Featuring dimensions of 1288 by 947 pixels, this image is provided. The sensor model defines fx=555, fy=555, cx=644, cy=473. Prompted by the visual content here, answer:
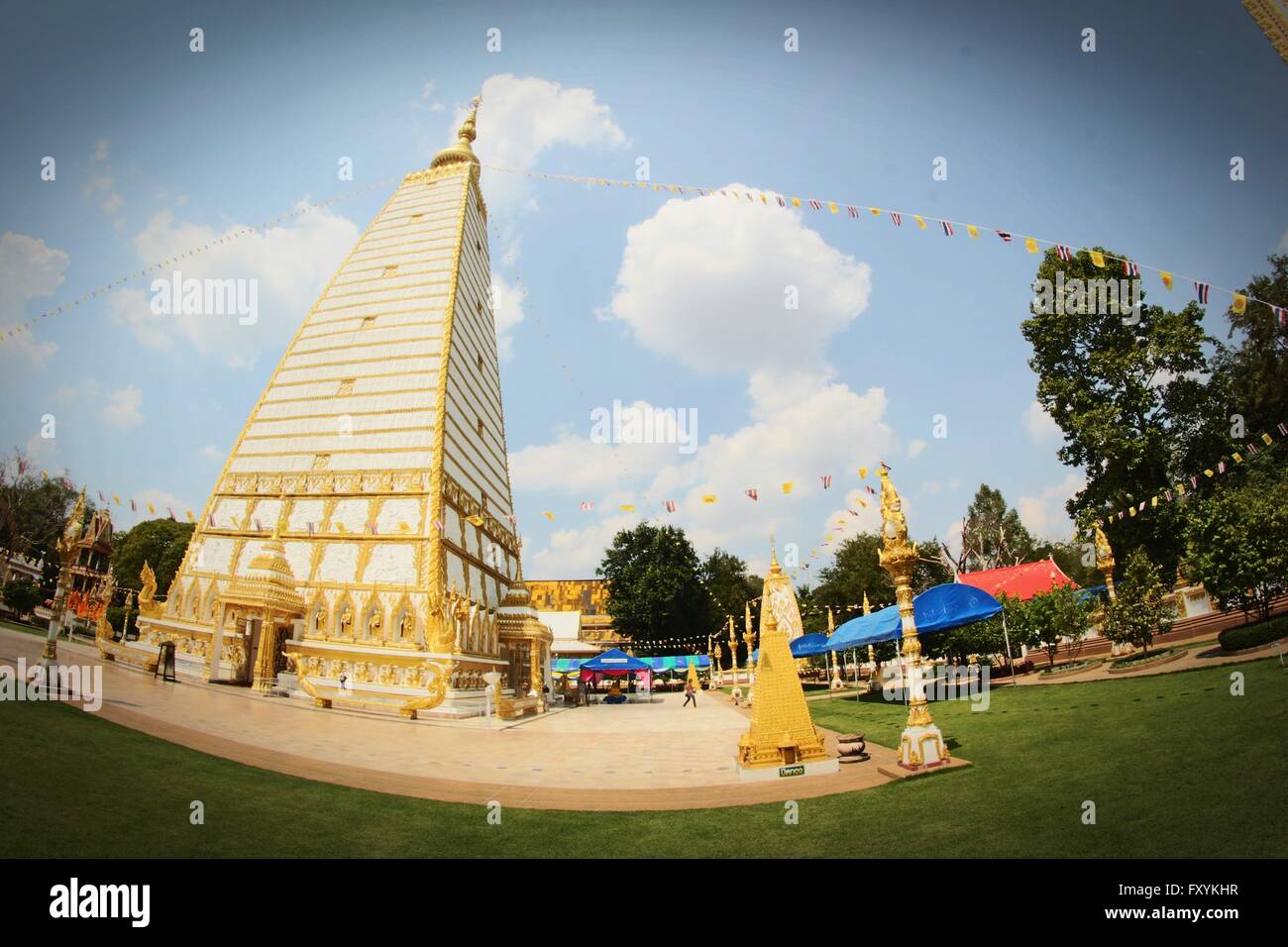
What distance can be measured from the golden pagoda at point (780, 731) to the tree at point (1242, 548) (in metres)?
13.0

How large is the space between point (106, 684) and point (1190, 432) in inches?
1424

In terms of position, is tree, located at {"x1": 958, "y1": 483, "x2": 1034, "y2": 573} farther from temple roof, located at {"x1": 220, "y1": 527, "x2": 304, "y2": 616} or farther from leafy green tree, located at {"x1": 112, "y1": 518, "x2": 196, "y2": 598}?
leafy green tree, located at {"x1": 112, "y1": 518, "x2": 196, "y2": 598}

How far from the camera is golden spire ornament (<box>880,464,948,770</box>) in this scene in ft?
27.9

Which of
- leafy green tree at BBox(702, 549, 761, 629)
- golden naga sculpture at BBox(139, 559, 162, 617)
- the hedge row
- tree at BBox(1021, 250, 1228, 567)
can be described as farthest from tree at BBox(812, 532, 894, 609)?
golden naga sculpture at BBox(139, 559, 162, 617)

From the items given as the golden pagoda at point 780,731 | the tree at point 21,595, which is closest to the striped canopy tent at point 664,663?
the golden pagoda at point 780,731

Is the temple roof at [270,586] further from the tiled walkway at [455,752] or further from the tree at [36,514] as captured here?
the tree at [36,514]

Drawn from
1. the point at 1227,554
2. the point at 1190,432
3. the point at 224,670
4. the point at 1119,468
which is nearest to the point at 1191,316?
the point at 1190,432

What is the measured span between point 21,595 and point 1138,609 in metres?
26.1

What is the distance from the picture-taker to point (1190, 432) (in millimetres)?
22906

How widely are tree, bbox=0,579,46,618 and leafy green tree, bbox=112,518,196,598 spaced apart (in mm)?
33929

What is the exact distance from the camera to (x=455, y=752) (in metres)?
11.4

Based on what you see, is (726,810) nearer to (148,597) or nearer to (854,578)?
(148,597)

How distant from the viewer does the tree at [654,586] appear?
147 feet
